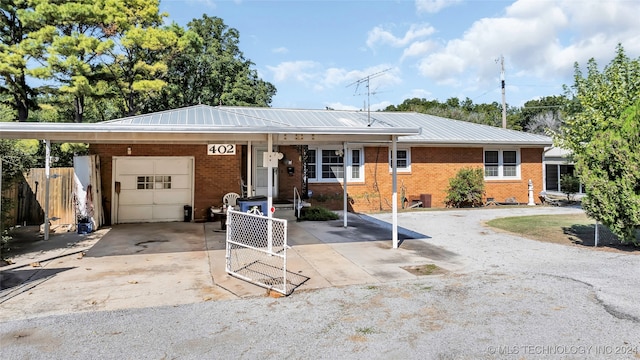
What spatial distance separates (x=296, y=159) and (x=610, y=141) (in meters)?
10.4

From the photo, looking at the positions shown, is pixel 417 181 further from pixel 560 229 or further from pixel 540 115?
pixel 540 115

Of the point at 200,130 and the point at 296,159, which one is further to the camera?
the point at 296,159

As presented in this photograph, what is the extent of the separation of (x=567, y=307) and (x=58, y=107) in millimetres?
24079

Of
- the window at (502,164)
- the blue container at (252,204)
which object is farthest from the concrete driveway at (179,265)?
the window at (502,164)

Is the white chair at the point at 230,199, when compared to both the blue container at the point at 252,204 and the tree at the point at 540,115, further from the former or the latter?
the tree at the point at 540,115

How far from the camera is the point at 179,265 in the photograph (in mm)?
7359

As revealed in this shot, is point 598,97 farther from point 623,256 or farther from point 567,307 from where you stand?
point 567,307

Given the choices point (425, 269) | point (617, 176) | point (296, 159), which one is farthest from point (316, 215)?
point (617, 176)

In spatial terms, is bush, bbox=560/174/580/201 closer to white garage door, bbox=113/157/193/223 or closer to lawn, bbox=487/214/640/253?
lawn, bbox=487/214/640/253

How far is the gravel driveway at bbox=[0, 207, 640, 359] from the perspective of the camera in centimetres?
386

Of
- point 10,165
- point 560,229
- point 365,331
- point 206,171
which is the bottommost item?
point 365,331

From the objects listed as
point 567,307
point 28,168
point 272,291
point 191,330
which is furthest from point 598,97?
point 28,168

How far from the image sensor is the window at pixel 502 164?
18078mm

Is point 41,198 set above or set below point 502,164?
below
